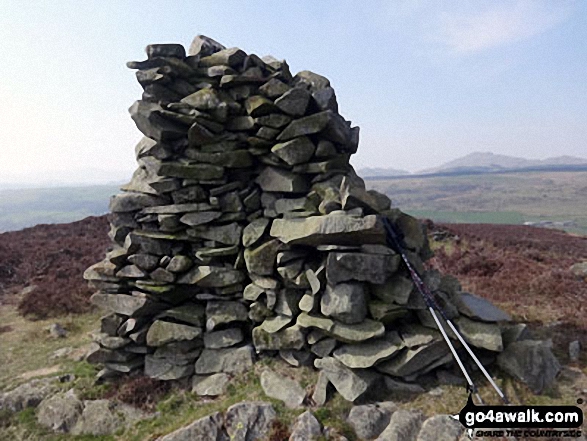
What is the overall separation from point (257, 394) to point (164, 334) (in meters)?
3.29

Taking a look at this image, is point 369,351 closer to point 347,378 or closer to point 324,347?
point 347,378

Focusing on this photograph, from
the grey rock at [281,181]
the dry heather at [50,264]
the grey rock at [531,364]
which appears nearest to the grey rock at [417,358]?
the grey rock at [531,364]

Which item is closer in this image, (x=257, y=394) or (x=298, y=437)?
(x=298, y=437)

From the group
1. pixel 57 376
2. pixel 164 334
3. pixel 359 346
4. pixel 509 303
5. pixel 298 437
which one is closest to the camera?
pixel 298 437

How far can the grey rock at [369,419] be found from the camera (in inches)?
281

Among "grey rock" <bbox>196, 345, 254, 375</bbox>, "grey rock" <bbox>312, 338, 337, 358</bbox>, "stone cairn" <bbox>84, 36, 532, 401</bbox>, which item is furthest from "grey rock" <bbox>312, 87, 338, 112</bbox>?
"grey rock" <bbox>196, 345, 254, 375</bbox>

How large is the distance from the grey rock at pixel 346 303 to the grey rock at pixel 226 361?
2719 millimetres

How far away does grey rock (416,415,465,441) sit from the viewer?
6.58m

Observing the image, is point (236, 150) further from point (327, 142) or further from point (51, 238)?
point (51, 238)

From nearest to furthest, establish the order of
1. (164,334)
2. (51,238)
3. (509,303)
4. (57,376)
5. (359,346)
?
(359,346)
(164,334)
(57,376)
(509,303)
(51,238)

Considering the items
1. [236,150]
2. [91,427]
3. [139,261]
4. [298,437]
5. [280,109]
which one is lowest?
[91,427]

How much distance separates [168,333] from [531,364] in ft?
29.6

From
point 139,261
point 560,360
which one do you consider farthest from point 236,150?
point 560,360

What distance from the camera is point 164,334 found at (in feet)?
32.9
